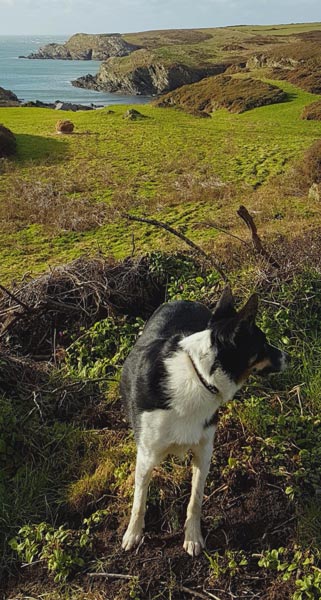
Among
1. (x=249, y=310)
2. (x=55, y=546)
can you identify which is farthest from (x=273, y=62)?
(x=55, y=546)

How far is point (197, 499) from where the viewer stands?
2.72 metres

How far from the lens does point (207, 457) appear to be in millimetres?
2713

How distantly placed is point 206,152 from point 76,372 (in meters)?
8.75

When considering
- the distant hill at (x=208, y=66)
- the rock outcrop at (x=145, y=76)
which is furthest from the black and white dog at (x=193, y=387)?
the rock outcrop at (x=145, y=76)

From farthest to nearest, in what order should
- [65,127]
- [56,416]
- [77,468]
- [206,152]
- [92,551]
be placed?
[65,127]
[206,152]
[56,416]
[77,468]
[92,551]

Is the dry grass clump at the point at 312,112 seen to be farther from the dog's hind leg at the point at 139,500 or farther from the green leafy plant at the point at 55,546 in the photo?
the green leafy plant at the point at 55,546

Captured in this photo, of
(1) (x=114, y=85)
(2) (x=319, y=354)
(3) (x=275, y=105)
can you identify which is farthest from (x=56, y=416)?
(1) (x=114, y=85)

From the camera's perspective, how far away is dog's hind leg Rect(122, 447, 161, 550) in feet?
8.82

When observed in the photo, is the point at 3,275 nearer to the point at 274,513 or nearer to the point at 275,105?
the point at 274,513

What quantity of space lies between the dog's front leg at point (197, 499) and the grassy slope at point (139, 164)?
3884 millimetres

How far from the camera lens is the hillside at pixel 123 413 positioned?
2.58 metres

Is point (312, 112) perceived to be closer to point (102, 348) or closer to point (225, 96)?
point (225, 96)

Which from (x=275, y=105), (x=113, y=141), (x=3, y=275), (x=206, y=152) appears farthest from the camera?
(x=275, y=105)

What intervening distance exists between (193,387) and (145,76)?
41923 mm
